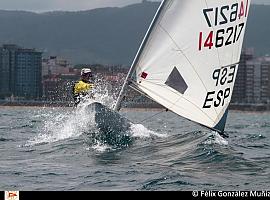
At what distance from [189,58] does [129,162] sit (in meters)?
3.15

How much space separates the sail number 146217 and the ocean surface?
2.24 meters

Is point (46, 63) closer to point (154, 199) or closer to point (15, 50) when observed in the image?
point (15, 50)

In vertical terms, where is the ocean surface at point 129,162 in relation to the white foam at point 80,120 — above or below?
below

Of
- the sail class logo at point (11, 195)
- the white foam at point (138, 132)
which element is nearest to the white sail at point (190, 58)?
the white foam at point (138, 132)

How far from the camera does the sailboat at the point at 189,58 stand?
535 inches

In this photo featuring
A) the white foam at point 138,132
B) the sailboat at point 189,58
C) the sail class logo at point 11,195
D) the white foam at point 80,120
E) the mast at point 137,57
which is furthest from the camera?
the white foam at point 138,132

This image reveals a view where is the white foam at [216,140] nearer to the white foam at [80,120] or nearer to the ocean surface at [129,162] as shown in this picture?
the ocean surface at [129,162]

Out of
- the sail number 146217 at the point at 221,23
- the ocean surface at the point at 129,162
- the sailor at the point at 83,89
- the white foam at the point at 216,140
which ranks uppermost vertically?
the sail number 146217 at the point at 221,23

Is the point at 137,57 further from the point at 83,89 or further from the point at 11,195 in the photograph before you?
the point at 11,195

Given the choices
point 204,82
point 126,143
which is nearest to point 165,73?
point 204,82

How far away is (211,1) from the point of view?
44.6ft

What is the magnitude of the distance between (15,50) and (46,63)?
11.1 metres

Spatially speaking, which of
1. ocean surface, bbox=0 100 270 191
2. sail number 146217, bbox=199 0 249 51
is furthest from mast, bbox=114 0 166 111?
sail number 146217, bbox=199 0 249 51

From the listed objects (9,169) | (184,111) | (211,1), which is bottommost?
(9,169)
